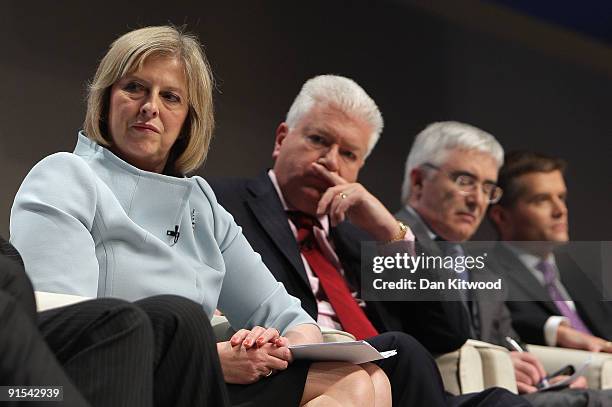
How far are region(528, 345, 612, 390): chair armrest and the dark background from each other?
0.99 meters

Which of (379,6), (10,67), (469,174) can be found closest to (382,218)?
(469,174)

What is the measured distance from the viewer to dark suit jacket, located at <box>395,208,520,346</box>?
362 cm

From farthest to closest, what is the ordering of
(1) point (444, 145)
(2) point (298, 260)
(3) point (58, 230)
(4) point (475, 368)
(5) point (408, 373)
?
(1) point (444, 145)
(4) point (475, 368)
(2) point (298, 260)
(5) point (408, 373)
(3) point (58, 230)

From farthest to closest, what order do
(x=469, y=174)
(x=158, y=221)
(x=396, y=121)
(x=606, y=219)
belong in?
(x=606, y=219) → (x=396, y=121) → (x=469, y=174) → (x=158, y=221)

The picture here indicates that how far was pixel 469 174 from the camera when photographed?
411 cm

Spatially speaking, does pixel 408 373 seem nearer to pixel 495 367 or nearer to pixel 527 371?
pixel 495 367

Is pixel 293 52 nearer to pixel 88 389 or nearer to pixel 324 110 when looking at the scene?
pixel 324 110

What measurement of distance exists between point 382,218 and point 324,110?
479 mm

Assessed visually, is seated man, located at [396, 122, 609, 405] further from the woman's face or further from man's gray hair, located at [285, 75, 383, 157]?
the woman's face

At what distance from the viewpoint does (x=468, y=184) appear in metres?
4.10

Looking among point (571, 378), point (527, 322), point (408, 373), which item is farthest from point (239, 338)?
point (527, 322)

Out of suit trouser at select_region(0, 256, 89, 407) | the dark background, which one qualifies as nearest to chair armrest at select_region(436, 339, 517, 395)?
the dark background

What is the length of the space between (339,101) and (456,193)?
2.87 feet

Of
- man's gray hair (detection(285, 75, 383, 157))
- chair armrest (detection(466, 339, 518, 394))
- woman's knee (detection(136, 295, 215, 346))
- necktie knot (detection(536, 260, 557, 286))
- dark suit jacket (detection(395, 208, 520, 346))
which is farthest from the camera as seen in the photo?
necktie knot (detection(536, 260, 557, 286))
